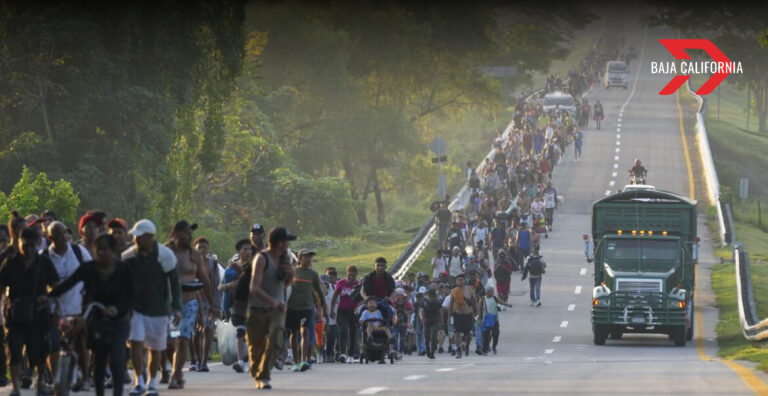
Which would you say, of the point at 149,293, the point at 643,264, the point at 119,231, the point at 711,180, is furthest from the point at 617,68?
the point at 149,293

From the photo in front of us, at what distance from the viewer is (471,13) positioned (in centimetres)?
8706

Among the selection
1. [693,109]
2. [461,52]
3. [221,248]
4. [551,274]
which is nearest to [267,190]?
[221,248]

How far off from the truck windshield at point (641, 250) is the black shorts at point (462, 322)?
587cm

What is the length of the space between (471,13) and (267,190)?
22108 mm

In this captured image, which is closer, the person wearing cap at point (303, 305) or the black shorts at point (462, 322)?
the person wearing cap at point (303, 305)

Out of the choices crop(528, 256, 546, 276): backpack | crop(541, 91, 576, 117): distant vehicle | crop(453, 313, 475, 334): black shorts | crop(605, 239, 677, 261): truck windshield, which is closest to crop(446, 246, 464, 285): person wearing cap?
crop(528, 256, 546, 276): backpack

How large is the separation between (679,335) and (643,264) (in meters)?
1.73

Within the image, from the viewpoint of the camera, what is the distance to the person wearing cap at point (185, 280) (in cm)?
1630

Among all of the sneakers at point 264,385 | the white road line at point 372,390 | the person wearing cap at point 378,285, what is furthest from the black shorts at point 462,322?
the sneakers at point 264,385

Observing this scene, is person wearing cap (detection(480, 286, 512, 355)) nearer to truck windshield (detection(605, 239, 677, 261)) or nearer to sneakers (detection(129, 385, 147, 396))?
truck windshield (detection(605, 239, 677, 261))

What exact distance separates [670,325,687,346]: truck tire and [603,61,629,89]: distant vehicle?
85.8 metres

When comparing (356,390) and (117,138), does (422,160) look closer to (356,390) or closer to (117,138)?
(117,138)

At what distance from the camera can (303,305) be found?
19.8 m

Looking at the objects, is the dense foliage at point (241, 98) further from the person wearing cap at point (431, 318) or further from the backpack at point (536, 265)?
the person wearing cap at point (431, 318)
